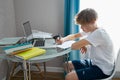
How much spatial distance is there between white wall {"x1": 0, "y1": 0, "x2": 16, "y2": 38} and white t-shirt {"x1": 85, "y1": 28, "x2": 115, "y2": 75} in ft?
4.42

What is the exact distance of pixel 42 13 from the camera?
2822mm

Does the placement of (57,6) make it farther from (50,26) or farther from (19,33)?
(19,33)

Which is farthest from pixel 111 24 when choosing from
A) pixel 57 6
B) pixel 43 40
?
pixel 43 40

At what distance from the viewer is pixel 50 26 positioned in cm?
283

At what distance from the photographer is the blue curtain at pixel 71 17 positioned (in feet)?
8.45

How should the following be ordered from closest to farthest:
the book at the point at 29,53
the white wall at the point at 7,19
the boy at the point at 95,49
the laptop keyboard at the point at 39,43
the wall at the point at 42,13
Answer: the book at the point at 29,53 < the boy at the point at 95,49 < the laptop keyboard at the point at 39,43 < the white wall at the point at 7,19 < the wall at the point at 42,13

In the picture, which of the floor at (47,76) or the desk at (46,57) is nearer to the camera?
the desk at (46,57)

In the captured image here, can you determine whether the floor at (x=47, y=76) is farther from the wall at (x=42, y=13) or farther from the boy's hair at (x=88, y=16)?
the boy's hair at (x=88, y=16)

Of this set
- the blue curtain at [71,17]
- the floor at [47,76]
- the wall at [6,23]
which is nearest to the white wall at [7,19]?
the wall at [6,23]

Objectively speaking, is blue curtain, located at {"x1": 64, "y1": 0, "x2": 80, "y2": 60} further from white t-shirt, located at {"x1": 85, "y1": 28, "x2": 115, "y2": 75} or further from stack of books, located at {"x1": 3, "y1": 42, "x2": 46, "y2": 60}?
stack of books, located at {"x1": 3, "y1": 42, "x2": 46, "y2": 60}

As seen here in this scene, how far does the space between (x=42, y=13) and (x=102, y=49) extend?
1349 mm

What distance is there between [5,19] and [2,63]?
63 centimetres

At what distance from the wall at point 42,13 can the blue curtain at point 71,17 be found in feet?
0.47

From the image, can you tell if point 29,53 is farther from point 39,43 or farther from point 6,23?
point 6,23
